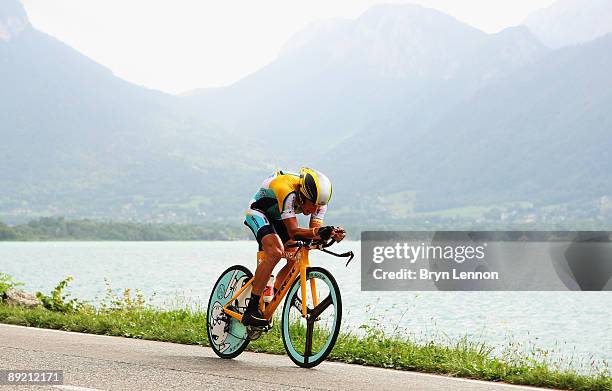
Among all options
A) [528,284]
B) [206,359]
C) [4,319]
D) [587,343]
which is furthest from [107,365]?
[528,284]

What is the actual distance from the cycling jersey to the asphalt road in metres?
1.47

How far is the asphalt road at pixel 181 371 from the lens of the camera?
8.27 metres

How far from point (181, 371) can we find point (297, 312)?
1.47m

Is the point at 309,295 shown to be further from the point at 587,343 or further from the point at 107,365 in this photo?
the point at 587,343

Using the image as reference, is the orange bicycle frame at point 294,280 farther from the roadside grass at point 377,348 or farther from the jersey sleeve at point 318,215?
the roadside grass at point 377,348

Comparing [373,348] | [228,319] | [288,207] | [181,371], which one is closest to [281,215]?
[288,207]

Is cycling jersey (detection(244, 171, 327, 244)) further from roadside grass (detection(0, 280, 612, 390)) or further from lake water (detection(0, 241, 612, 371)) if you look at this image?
lake water (detection(0, 241, 612, 371))

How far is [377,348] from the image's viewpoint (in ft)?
35.6

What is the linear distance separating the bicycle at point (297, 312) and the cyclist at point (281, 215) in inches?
5.1

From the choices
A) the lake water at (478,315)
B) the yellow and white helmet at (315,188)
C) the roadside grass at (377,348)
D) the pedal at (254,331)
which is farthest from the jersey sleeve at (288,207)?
the lake water at (478,315)

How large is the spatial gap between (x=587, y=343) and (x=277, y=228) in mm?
16914

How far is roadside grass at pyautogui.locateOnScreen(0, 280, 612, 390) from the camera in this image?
9312mm

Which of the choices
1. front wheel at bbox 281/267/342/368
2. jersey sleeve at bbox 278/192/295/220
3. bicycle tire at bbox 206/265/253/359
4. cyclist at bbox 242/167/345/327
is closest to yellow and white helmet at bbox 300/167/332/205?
cyclist at bbox 242/167/345/327

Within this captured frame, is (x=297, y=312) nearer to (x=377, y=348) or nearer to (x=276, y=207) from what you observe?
(x=276, y=207)
